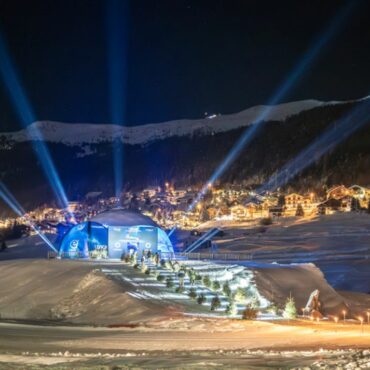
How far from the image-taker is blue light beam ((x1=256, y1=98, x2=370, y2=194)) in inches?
5277

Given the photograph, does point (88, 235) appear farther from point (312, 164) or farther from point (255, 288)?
point (312, 164)

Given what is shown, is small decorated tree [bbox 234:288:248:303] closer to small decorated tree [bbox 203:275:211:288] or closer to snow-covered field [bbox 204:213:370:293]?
small decorated tree [bbox 203:275:211:288]

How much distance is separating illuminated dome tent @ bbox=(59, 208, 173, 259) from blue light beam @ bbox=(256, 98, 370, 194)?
79393 millimetres

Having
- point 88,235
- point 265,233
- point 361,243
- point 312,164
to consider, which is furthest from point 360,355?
point 312,164

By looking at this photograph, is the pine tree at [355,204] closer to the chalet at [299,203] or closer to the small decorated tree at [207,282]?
the chalet at [299,203]

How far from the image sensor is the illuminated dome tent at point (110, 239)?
137 feet

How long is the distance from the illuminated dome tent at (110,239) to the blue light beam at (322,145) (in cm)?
7939

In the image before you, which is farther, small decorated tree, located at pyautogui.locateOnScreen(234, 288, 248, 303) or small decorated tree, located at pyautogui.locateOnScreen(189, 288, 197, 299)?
small decorated tree, located at pyautogui.locateOnScreen(189, 288, 197, 299)

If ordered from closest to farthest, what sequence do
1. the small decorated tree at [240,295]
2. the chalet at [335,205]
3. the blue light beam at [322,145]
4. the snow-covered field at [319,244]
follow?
the small decorated tree at [240,295]
the snow-covered field at [319,244]
the chalet at [335,205]
the blue light beam at [322,145]

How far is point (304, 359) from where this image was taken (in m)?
10.3

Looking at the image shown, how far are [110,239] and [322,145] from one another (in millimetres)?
122159

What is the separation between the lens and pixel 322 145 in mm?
157875

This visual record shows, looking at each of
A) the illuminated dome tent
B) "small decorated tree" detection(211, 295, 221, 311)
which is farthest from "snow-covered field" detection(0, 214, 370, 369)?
the illuminated dome tent

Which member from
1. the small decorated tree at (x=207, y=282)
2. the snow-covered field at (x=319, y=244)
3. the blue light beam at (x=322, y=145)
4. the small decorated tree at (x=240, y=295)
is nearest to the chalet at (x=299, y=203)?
the snow-covered field at (x=319, y=244)
